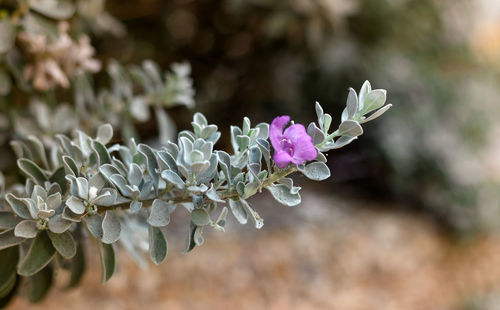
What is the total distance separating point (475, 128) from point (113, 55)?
68.5 inches

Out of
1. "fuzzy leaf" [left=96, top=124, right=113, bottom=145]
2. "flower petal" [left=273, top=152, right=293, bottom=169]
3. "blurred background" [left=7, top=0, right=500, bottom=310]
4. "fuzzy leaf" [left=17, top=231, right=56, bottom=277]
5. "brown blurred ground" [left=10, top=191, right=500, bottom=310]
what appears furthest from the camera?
"blurred background" [left=7, top=0, right=500, bottom=310]

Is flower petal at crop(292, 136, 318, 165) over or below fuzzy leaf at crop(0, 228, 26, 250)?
over

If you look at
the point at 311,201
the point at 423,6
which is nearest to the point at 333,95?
the point at 311,201

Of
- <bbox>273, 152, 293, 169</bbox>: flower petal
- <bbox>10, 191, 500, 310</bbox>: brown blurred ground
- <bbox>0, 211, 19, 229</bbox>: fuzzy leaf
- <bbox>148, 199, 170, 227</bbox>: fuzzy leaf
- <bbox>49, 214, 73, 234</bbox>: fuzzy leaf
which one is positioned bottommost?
<bbox>10, 191, 500, 310</bbox>: brown blurred ground

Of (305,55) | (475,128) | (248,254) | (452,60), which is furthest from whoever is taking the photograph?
(452,60)

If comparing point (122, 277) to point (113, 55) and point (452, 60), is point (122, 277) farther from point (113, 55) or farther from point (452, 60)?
point (452, 60)

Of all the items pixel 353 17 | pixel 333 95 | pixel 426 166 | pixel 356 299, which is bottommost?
pixel 356 299

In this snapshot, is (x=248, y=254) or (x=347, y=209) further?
(x=347, y=209)

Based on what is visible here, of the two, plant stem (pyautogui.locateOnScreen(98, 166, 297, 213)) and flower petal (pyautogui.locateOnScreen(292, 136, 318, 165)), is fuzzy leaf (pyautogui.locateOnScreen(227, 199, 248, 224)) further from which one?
flower petal (pyautogui.locateOnScreen(292, 136, 318, 165))

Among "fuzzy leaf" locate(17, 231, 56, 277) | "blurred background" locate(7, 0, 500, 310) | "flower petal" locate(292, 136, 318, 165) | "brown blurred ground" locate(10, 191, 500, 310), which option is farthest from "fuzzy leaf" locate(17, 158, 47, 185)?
"blurred background" locate(7, 0, 500, 310)

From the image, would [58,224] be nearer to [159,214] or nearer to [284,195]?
[159,214]

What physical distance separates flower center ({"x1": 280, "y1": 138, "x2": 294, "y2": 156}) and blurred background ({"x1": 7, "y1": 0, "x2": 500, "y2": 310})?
108 centimetres

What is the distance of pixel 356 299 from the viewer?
1984mm

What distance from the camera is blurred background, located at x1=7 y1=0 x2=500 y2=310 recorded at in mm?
1799
